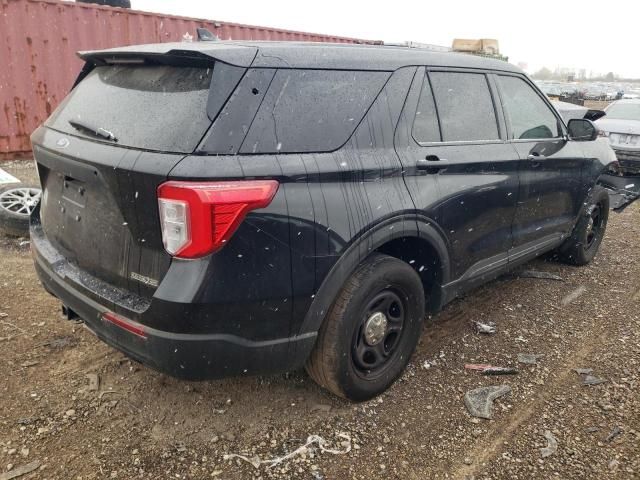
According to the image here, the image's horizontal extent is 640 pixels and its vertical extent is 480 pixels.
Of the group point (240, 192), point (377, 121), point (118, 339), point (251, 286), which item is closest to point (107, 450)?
point (118, 339)

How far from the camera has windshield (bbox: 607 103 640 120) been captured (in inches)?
407

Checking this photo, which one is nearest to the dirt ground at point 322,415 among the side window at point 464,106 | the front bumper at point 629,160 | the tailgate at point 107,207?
the tailgate at point 107,207

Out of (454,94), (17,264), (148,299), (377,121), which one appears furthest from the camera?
(17,264)

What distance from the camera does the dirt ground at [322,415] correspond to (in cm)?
228

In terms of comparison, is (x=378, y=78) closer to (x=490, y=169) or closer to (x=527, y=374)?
(x=490, y=169)

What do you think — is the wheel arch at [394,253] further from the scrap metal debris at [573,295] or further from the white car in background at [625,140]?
the white car in background at [625,140]

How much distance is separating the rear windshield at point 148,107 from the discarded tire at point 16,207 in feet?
9.18

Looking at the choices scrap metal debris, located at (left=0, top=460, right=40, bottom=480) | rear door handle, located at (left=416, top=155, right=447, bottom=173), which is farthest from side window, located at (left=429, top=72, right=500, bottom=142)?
scrap metal debris, located at (left=0, top=460, right=40, bottom=480)

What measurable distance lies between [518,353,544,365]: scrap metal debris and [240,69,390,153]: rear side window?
6.37ft

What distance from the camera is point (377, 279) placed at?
249 cm

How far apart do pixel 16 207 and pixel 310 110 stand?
4.09 metres

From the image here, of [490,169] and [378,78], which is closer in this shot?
[378,78]

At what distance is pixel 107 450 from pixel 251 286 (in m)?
1.11

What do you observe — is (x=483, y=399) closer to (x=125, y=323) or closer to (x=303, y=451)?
(x=303, y=451)
